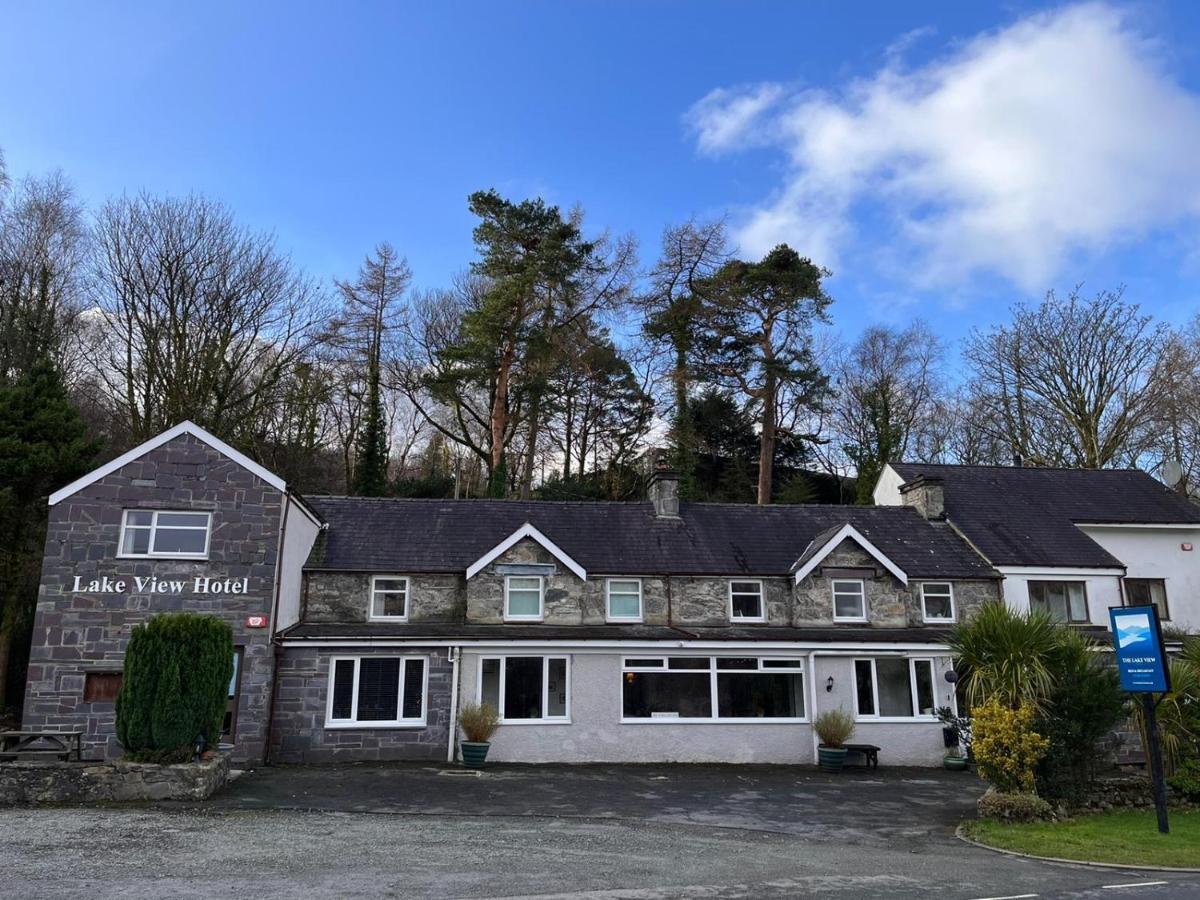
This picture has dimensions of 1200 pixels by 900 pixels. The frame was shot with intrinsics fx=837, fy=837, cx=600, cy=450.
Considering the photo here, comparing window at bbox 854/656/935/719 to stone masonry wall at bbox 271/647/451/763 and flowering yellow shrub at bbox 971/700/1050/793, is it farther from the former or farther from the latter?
stone masonry wall at bbox 271/647/451/763

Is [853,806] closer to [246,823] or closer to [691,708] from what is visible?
[691,708]

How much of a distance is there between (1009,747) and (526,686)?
10633 mm

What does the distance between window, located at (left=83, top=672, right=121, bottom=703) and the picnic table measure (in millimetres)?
1075

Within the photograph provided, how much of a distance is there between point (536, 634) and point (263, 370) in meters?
17.8

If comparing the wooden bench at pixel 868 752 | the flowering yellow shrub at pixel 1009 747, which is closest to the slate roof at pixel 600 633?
the wooden bench at pixel 868 752

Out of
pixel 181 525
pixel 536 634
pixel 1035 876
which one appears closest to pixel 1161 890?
pixel 1035 876

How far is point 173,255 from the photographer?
95.1ft

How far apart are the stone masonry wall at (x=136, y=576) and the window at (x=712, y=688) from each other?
27.9 ft

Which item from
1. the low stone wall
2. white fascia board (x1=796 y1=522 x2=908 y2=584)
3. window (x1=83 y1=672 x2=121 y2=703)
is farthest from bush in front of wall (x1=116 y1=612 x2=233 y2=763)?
white fascia board (x1=796 y1=522 x2=908 y2=584)

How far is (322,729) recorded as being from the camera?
61.4 feet

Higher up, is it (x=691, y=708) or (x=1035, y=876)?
(x=691, y=708)

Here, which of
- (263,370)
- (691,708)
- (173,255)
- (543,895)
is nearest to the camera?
(543,895)

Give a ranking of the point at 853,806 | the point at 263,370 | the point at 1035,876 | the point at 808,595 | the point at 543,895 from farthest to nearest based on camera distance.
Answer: the point at 263,370 < the point at 808,595 < the point at 853,806 < the point at 1035,876 < the point at 543,895

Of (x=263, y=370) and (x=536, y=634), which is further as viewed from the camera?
(x=263, y=370)
